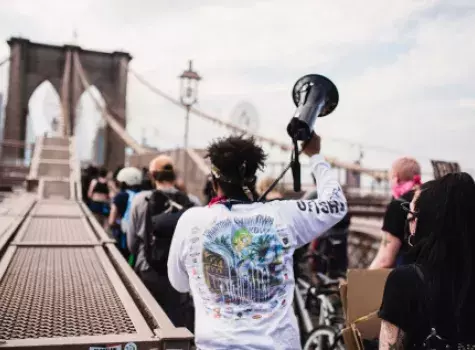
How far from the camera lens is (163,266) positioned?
3.39 metres

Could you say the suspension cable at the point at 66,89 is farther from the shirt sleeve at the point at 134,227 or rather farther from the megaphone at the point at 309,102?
the megaphone at the point at 309,102

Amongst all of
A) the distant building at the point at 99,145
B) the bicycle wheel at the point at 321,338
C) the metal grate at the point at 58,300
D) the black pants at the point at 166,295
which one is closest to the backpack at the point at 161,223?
the black pants at the point at 166,295

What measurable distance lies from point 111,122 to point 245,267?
80.3ft

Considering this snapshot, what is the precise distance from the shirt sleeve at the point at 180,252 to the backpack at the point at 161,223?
50.0 inches

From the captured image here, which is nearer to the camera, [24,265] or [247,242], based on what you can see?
[247,242]

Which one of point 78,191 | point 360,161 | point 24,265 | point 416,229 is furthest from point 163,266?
point 360,161

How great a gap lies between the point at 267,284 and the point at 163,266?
1698mm

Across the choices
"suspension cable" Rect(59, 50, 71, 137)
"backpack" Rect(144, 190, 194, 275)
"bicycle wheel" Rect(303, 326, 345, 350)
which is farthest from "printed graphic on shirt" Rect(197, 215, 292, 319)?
"suspension cable" Rect(59, 50, 71, 137)

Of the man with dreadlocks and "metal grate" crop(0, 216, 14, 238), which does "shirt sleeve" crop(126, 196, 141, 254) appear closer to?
"metal grate" crop(0, 216, 14, 238)

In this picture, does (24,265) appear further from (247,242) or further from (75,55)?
(75,55)

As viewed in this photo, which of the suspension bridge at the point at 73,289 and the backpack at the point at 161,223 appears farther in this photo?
the backpack at the point at 161,223

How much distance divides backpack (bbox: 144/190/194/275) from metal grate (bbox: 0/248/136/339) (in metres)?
0.42

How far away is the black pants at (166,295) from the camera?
3.49 meters

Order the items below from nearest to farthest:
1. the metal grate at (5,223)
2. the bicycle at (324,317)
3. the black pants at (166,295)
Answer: the black pants at (166,295), the bicycle at (324,317), the metal grate at (5,223)
